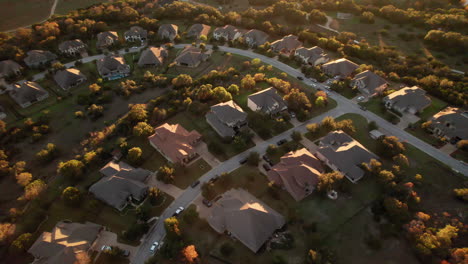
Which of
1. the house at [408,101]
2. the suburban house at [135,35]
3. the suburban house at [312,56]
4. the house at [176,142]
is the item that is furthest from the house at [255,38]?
the house at [176,142]

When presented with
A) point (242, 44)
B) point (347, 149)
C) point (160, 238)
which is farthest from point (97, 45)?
point (347, 149)

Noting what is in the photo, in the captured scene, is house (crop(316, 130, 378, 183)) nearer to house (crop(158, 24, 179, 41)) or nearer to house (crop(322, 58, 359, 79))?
house (crop(322, 58, 359, 79))

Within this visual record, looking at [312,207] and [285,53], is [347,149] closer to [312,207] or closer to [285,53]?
[312,207]

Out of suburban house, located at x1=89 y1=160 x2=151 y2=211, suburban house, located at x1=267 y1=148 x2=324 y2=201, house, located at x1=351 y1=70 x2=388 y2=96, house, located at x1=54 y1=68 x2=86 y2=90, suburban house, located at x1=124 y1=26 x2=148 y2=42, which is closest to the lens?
suburban house, located at x1=89 y1=160 x2=151 y2=211

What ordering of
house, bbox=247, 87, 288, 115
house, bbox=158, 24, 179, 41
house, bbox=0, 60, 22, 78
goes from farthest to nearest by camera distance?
house, bbox=158, 24, 179, 41 → house, bbox=0, 60, 22, 78 → house, bbox=247, 87, 288, 115

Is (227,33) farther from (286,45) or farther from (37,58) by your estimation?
(37,58)

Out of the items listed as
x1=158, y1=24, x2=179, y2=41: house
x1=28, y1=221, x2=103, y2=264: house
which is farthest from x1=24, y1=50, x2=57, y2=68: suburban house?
x1=28, y1=221, x2=103, y2=264: house

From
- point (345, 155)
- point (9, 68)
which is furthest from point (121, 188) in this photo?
point (9, 68)
